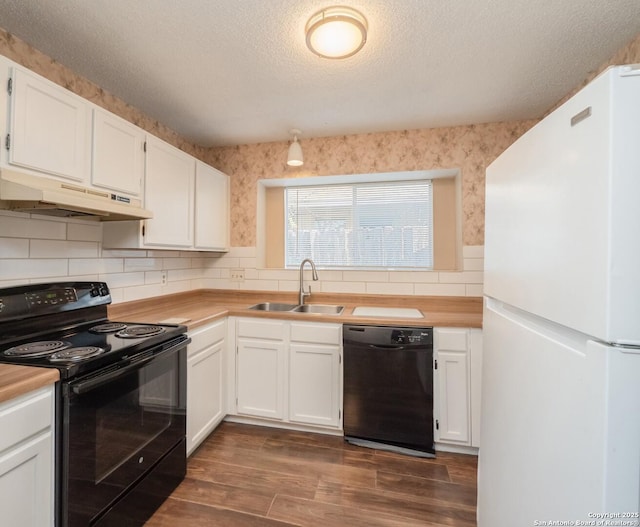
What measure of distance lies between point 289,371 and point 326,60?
6.54ft

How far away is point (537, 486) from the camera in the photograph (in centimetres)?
75

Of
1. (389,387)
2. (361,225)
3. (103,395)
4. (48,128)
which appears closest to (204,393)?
(103,395)

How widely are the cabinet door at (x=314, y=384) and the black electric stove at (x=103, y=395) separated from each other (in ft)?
2.45

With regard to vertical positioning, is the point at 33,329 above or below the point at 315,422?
above

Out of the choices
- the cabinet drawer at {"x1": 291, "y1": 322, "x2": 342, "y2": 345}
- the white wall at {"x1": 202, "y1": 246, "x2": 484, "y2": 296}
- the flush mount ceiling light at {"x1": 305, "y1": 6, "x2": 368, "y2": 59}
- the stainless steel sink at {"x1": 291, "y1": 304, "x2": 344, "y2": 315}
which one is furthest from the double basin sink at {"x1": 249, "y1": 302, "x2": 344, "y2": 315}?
the flush mount ceiling light at {"x1": 305, "y1": 6, "x2": 368, "y2": 59}

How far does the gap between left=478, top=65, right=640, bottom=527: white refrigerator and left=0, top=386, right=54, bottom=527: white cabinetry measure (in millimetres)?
1532

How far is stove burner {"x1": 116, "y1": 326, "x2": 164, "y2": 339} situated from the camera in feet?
4.84

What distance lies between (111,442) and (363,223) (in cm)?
235

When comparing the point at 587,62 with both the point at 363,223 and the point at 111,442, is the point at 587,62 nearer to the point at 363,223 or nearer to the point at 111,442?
the point at 363,223

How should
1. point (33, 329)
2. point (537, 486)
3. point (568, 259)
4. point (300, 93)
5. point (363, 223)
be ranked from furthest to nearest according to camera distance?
point (363, 223)
point (300, 93)
point (33, 329)
point (537, 486)
point (568, 259)

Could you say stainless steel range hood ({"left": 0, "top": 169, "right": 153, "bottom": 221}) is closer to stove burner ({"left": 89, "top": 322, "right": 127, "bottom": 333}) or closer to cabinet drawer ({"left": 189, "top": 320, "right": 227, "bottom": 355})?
stove burner ({"left": 89, "top": 322, "right": 127, "bottom": 333})

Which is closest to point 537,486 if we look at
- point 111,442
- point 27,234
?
point 111,442

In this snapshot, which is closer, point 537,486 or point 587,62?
point 537,486

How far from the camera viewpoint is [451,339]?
6.23 feet
